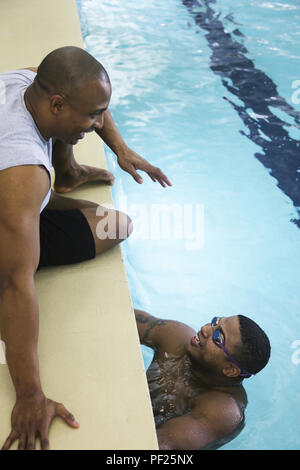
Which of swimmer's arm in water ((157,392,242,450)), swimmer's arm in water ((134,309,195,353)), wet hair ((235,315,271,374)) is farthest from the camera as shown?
swimmer's arm in water ((134,309,195,353))

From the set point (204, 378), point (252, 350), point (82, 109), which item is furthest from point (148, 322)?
point (82, 109)

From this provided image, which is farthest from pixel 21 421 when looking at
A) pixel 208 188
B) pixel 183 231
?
pixel 208 188

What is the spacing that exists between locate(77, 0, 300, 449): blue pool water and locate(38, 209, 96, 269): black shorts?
2.84 feet

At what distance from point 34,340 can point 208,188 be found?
272 centimetres

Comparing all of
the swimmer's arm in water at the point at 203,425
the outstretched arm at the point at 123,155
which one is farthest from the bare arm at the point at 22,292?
the outstretched arm at the point at 123,155

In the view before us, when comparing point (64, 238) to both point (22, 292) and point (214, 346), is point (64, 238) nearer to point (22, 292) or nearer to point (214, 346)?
point (22, 292)

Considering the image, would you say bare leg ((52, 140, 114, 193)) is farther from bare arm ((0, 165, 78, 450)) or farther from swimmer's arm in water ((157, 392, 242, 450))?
swimmer's arm in water ((157, 392, 242, 450))

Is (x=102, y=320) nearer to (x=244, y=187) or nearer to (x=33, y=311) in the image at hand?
(x=33, y=311)

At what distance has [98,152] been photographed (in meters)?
3.11

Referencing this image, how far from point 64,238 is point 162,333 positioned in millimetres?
703

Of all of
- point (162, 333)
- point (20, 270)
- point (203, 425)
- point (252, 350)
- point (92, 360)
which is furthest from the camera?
point (162, 333)

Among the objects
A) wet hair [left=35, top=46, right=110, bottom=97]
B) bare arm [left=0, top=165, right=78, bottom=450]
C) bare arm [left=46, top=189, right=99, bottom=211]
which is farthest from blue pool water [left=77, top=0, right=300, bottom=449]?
wet hair [left=35, top=46, right=110, bottom=97]

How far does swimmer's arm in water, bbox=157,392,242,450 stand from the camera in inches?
72.3

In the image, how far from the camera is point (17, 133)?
5.44ft
